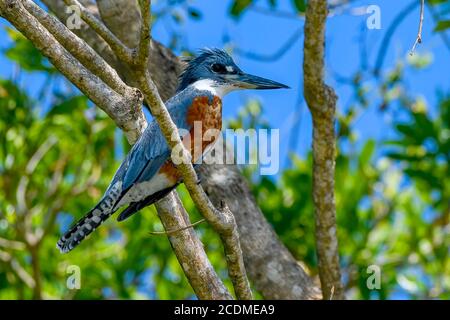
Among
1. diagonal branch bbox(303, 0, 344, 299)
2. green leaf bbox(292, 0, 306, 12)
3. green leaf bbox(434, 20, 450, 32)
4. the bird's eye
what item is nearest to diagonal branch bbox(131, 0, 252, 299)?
diagonal branch bbox(303, 0, 344, 299)

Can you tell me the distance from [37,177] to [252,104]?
176 cm

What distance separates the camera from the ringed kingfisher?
439cm

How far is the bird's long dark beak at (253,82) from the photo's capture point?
5.03 m

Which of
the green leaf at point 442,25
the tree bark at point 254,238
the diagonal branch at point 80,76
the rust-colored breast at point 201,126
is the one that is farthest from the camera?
the tree bark at point 254,238

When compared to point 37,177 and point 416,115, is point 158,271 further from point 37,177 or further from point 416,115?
point 416,115

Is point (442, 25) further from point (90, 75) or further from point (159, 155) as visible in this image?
point (90, 75)

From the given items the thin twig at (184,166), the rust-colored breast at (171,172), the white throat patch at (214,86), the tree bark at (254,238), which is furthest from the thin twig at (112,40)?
the tree bark at (254,238)

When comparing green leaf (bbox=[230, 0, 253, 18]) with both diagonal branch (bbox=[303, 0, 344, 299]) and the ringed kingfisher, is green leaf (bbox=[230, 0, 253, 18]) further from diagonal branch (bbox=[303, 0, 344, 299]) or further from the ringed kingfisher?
diagonal branch (bbox=[303, 0, 344, 299])

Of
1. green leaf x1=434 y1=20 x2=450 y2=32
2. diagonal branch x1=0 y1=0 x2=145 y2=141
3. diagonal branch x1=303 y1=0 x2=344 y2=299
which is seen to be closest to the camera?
diagonal branch x1=0 y1=0 x2=145 y2=141

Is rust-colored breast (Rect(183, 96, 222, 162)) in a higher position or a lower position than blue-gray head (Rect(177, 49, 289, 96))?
lower

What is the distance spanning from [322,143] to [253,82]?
0.53 m

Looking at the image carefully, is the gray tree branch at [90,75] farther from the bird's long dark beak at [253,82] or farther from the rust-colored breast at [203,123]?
the bird's long dark beak at [253,82]

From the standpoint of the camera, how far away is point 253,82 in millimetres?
5090

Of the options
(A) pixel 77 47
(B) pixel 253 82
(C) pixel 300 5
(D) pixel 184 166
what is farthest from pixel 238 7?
(D) pixel 184 166
